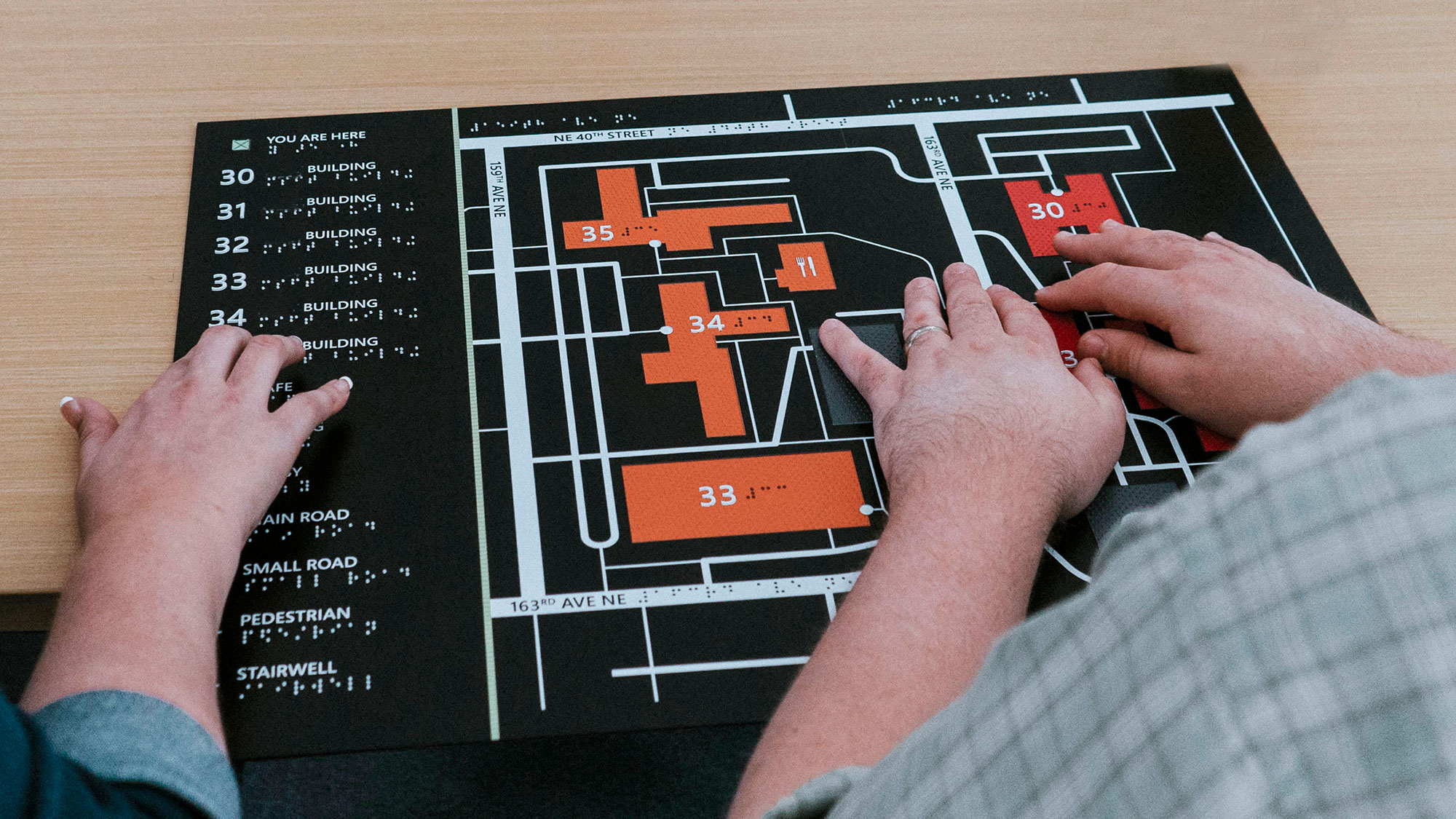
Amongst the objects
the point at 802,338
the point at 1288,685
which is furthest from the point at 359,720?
the point at 1288,685

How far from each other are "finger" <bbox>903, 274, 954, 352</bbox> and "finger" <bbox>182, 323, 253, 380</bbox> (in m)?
0.54

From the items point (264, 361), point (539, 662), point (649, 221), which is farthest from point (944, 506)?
point (264, 361)

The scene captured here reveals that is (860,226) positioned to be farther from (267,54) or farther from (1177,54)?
(267,54)

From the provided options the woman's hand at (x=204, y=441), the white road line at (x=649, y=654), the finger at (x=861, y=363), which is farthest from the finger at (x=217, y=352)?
the finger at (x=861, y=363)

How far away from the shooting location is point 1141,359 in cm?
89

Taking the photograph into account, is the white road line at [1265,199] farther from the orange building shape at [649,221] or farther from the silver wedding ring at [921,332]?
the orange building shape at [649,221]

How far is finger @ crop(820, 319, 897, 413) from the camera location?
88 centimetres

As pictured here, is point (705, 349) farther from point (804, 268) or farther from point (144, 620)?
point (144, 620)

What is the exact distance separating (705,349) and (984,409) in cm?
24

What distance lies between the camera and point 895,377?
2.89 ft

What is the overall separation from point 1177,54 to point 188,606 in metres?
1.11

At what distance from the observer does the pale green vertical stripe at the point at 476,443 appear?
739mm

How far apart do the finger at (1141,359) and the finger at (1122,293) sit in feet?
0.07

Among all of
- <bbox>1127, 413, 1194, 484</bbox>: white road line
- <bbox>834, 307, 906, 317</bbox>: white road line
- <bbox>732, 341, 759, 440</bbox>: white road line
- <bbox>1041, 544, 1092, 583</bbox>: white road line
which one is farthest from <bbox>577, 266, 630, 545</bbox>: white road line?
<bbox>1127, 413, 1194, 484</bbox>: white road line
